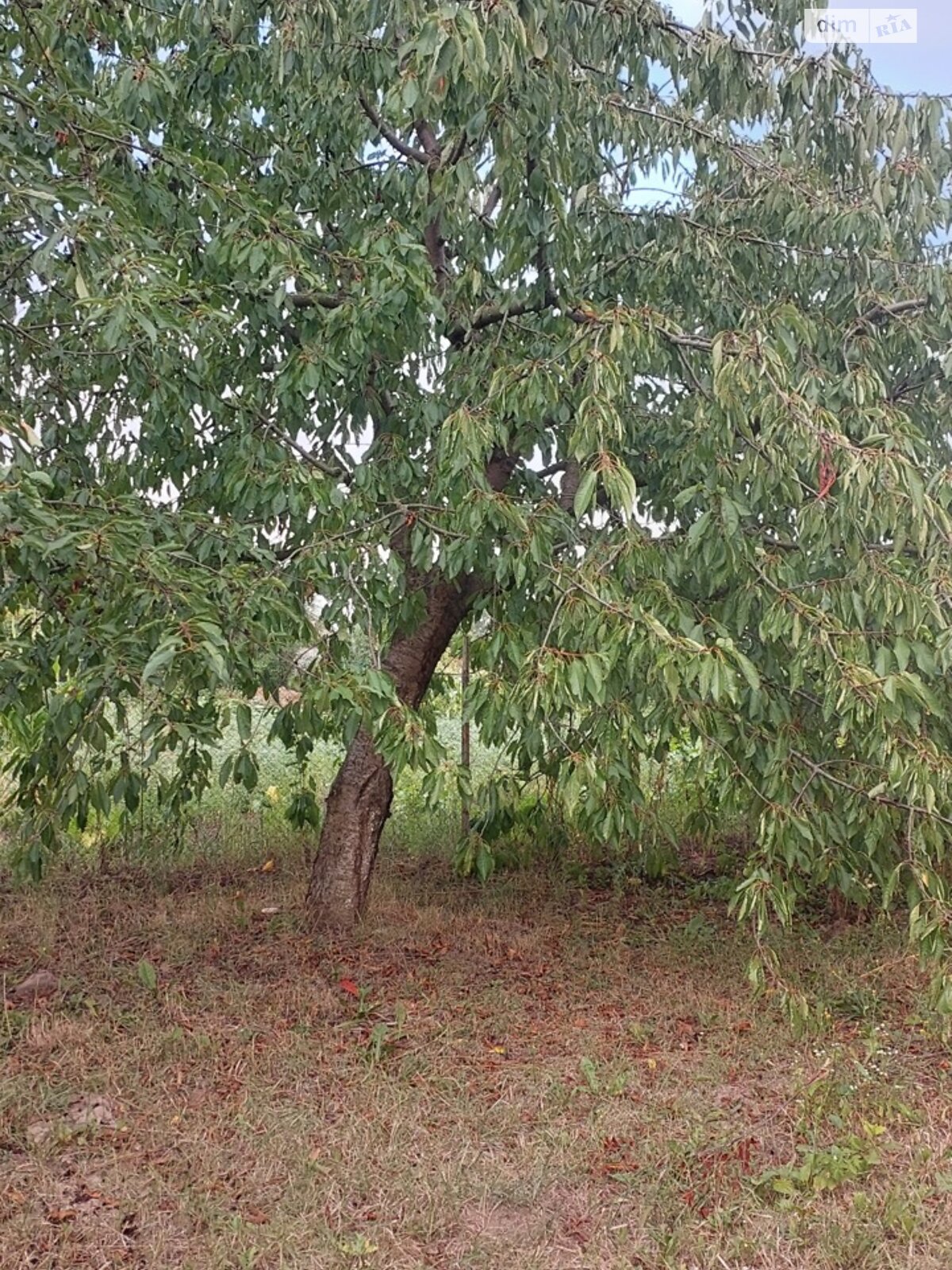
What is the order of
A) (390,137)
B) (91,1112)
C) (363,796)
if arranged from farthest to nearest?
(363,796) → (390,137) → (91,1112)

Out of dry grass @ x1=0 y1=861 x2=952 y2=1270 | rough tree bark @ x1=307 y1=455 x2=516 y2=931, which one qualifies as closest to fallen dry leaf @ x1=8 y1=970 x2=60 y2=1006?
dry grass @ x1=0 y1=861 x2=952 y2=1270

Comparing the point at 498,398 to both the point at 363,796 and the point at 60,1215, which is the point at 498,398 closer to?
the point at 363,796

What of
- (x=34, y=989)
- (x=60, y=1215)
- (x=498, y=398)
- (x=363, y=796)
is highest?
(x=498, y=398)

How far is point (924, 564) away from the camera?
11.3ft

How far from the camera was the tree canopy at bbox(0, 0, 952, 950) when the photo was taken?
3.04 metres

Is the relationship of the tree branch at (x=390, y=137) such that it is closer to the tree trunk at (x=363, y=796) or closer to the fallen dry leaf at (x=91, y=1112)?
the tree trunk at (x=363, y=796)

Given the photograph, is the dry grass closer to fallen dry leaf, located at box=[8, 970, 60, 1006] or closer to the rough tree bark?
fallen dry leaf, located at box=[8, 970, 60, 1006]

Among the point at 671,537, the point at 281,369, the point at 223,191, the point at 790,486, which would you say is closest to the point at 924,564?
the point at 790,486

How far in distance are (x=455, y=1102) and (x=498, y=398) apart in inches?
88.5

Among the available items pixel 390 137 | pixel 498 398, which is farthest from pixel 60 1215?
pixel 390 137

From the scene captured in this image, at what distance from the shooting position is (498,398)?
12.0 feet

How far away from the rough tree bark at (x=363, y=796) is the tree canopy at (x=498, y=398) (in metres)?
0.50

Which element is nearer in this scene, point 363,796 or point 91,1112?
point 91,1112

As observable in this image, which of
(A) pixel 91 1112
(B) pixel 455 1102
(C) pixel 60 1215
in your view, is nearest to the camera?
(C) pixel 60 1215
